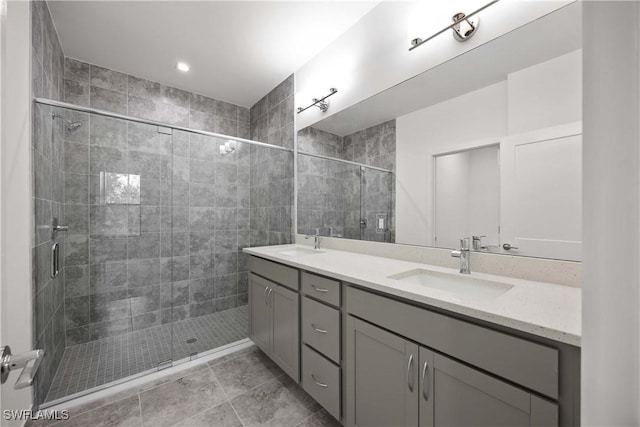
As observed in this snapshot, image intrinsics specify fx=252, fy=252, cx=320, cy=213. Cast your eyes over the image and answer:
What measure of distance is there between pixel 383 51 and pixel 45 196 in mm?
2432

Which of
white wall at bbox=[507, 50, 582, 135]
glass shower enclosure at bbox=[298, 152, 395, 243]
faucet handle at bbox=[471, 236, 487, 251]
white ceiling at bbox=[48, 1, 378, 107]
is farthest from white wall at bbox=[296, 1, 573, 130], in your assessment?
faucet handle at bbox=[471, 236, 487, 251]

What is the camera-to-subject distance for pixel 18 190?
4.30 ft

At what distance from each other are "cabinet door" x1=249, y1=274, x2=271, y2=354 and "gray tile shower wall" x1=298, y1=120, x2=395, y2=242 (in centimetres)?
72

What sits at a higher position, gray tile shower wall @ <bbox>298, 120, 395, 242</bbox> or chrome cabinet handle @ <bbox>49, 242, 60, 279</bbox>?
gray tile shower wall @ <bbox>298, 120, 395, 242</bbox>

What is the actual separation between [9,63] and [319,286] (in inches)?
75.6

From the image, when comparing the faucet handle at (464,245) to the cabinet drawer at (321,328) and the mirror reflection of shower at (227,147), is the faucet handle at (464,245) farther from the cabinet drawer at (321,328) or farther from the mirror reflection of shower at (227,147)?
the mirror reflection of shower at (227,147)

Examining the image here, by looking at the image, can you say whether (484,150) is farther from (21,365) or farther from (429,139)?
(21,365)

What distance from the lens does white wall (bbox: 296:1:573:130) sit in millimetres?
1197

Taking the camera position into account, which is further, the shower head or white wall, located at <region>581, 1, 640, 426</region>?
the shower head

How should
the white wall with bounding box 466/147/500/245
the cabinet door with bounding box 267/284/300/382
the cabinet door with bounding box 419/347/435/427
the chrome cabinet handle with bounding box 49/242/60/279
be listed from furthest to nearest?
the chrome cabinet handle with bounding box 49/242/60/279, the cabinet door with bounding box 267/284/300/382, the white wall with bounding box 466/147/500/245, the cabinet door with bounding box 419/347/435/427

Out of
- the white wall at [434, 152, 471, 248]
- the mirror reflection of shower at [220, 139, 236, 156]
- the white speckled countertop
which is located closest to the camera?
the white speckled countertop

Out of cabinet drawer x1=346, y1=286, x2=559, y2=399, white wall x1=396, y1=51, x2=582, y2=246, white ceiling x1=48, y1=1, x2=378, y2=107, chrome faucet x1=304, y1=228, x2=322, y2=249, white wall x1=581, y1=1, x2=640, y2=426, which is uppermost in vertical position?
white ceiling x1=48, y1=1, x2=378, y2=107

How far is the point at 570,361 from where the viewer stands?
2.17 feet

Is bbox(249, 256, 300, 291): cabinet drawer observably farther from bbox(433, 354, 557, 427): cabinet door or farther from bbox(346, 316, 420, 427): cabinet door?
bbox(433, 354, 557, 427): cabinet door
